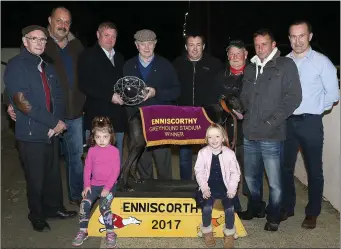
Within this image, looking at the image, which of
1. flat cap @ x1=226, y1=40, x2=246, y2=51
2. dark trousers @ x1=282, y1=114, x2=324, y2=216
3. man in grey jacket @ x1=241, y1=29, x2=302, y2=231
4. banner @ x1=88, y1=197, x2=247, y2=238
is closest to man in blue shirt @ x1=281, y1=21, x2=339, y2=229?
dark trousers @ x1=282, y1=114, x2=324, y2=216

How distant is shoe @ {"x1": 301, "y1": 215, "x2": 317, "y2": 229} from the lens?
451 cm

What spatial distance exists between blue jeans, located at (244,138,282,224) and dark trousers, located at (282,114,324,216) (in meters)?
0.17

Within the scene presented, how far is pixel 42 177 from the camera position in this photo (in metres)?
4.38

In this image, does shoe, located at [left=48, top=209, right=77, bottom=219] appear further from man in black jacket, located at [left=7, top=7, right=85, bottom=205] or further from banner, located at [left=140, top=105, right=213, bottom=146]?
banner, located at [left=140, top=105, right=213, bottom=146]

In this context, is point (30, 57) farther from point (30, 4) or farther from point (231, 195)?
point (30, 4)

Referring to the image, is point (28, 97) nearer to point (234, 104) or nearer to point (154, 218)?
point (154, 218)

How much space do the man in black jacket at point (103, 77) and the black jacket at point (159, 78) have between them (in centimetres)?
15

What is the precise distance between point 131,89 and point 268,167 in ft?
4.57

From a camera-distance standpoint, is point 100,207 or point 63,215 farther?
point 63,215

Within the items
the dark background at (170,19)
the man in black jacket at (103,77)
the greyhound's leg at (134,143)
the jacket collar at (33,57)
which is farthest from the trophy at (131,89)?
the dark background at (170,19)

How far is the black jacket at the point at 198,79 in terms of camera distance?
4.72 metres

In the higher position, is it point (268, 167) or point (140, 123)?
point (140, 123)

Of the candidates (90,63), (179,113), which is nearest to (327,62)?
(179,113)

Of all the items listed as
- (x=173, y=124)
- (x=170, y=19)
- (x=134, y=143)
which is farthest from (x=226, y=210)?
(x=170, y=19)
